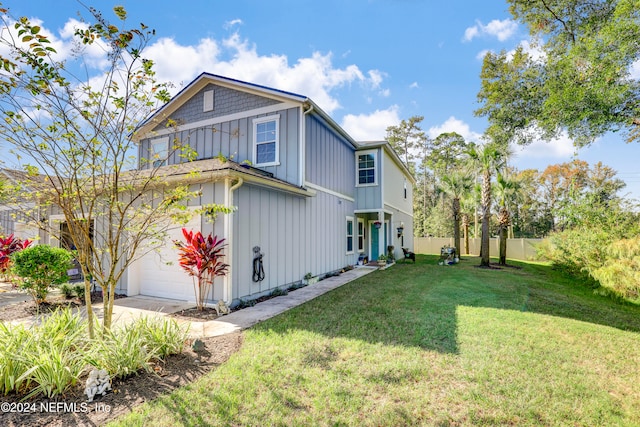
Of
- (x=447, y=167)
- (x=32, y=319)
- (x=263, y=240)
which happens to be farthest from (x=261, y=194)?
(x=447, y=167)

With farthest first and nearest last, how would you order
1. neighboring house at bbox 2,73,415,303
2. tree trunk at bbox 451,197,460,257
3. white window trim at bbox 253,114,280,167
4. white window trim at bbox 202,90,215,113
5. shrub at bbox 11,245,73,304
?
1. tree trunk at bbox 451,197,460,257
2. white window trim at bbox 202,90,215,113
3. white window trim at bbox 253,114,280,167
4. neighboring house at bbox 2,73,415,303
5. shrub at bbox 11,245,73,304

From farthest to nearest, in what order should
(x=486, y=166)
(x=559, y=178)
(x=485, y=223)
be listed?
Answer: 1. (x=559, y=178)
2. (x=485, y=223)
3. (x=486, y=166)

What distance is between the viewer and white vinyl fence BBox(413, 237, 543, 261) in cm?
2032

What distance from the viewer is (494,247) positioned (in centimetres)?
2239

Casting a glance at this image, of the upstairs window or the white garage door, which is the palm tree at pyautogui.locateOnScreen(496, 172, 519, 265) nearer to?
the upstairs window

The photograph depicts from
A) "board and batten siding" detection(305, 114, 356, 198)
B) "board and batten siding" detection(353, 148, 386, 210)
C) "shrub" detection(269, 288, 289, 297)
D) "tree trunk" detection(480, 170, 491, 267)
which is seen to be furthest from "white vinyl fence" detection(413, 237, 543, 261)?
"shrub" detection(269, 288, 289, 297)

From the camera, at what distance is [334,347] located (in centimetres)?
403

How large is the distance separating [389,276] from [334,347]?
670cm

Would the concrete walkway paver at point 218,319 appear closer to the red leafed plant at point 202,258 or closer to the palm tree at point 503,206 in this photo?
the red leafed plant at point 202,258

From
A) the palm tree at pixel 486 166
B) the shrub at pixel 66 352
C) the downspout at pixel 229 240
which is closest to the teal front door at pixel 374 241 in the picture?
the palm tree at pixel 486 166

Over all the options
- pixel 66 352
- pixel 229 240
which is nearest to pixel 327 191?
pixel 229 240

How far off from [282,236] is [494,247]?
2080 centimetres

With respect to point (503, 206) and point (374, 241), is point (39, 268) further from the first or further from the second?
point (503, 206)

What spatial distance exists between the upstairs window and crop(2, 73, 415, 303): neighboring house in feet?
0.15
